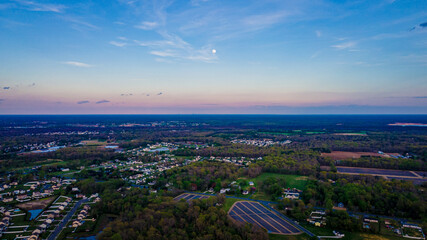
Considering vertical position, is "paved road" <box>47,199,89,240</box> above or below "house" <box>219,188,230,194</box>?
below

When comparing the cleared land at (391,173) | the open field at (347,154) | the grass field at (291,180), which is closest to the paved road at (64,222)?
the grass field at (291,180)

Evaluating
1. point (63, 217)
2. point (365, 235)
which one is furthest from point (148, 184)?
point (365, 235)

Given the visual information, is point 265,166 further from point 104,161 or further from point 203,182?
point 104,161

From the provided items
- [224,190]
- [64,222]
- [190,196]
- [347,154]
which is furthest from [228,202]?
[347,154]

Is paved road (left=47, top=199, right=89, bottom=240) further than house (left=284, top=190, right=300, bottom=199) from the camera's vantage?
No

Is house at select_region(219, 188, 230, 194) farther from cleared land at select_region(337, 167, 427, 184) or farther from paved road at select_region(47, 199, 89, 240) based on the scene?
cleared land at select_region(337, 167, 427, 184)

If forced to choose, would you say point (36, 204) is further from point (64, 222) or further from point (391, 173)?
point (391, 173)

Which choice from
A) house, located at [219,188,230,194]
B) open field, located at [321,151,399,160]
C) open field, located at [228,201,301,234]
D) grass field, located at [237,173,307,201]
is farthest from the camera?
open field, located at [321,151,399,160]

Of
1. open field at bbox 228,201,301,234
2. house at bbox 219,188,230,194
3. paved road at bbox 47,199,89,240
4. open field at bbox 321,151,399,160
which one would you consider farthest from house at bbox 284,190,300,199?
open field at bbox 321,151,399,160
